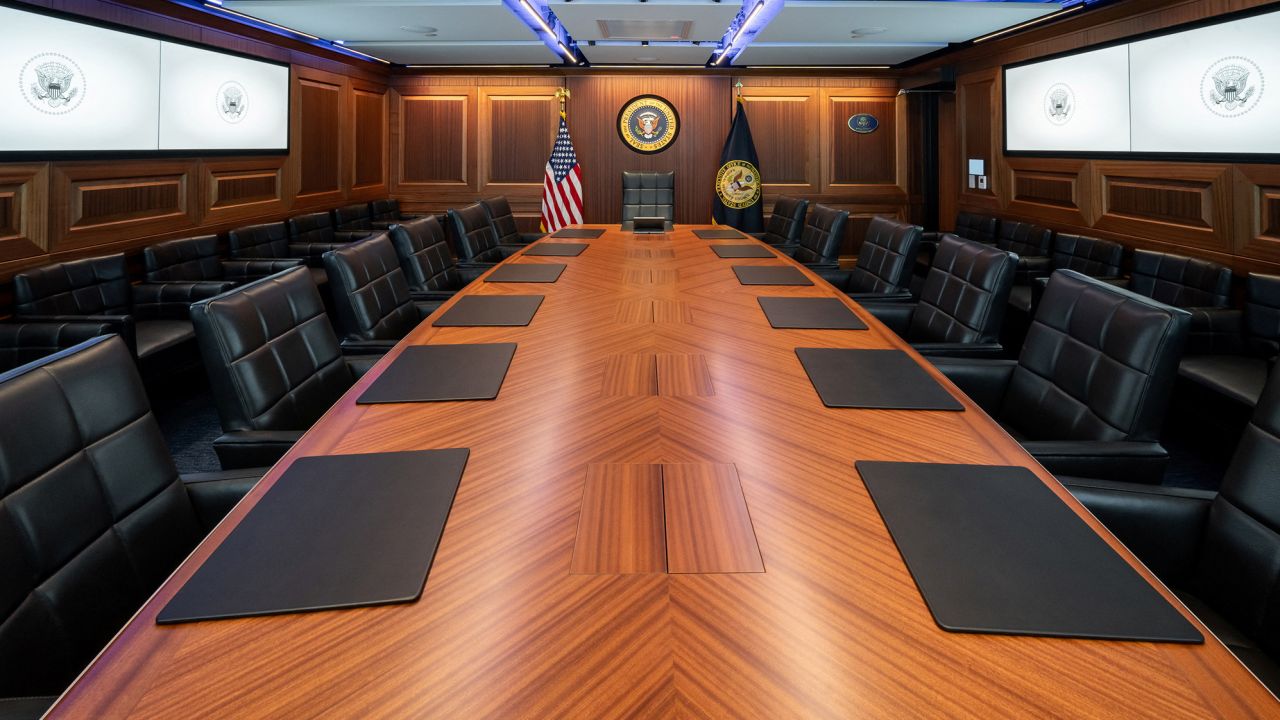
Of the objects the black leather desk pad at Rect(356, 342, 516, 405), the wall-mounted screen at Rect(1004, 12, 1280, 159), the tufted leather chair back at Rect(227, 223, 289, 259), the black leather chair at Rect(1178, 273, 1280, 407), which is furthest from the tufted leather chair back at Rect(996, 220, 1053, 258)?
the tufted leather chair back at Rect(227, 223, 289, 259)

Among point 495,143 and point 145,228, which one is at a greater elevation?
point 495,143

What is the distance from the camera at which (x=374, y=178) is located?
684 centimetres

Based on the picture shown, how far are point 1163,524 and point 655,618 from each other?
3.12 feet

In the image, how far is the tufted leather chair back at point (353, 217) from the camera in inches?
227

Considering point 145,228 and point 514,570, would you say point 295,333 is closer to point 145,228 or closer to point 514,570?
point 514,570

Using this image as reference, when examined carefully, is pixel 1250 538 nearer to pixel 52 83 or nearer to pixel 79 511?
pixel 79 511

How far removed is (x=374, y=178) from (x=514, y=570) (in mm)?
6911

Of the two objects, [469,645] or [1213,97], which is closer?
[469,645]

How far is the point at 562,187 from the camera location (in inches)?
274

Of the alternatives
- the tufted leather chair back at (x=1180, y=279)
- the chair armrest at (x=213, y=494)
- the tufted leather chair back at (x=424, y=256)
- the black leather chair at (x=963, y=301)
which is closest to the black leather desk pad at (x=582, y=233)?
the tufted leather chair back at (x=424, y=256)

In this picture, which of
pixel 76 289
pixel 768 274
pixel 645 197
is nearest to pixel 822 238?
pixel 768 274

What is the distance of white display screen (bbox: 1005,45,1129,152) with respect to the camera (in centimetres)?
432

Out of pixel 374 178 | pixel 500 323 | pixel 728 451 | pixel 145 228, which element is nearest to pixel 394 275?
pixel 500 323

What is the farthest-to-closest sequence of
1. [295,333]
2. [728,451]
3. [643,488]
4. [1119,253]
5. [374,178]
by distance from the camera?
[374,178], [1119,253], [295,333], [728,451], [643,488]
